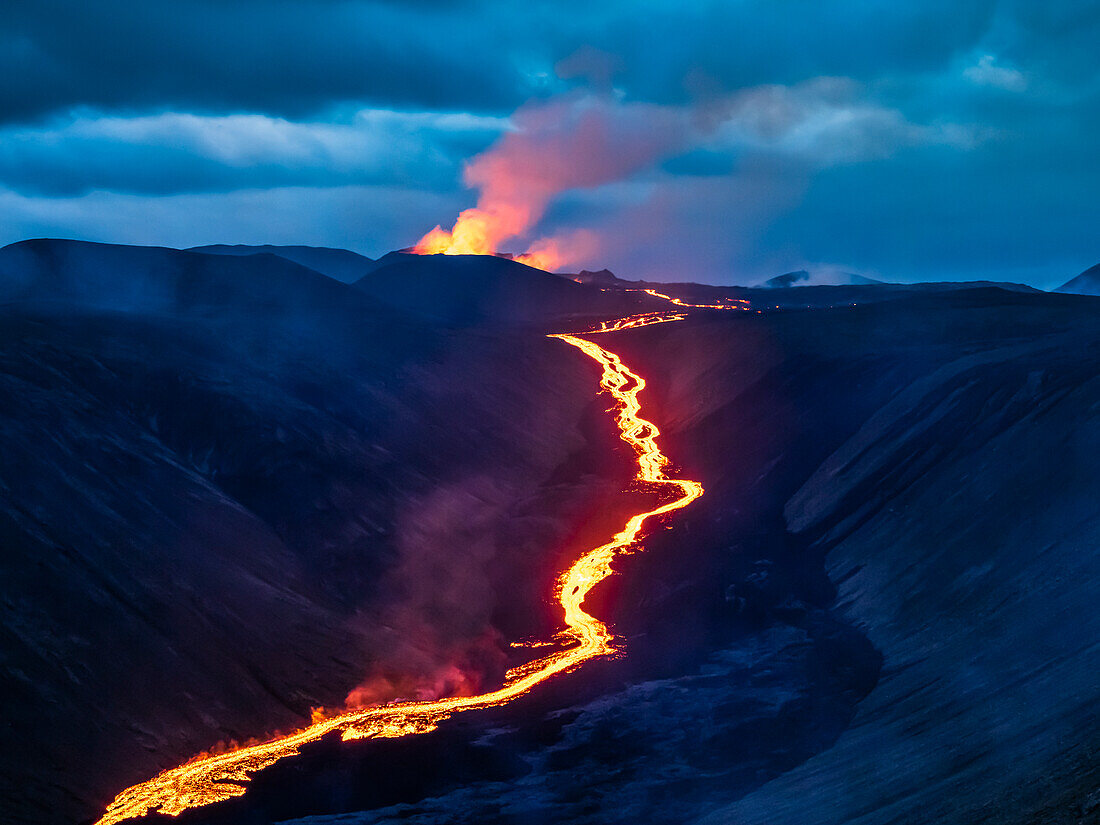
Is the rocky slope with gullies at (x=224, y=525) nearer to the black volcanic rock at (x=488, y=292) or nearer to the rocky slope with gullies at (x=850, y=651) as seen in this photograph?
the rocky slope with gullies at (x=850, y=651)

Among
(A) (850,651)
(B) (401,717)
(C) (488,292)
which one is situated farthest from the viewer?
(C) (488,292)

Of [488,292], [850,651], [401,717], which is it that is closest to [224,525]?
[401,717]

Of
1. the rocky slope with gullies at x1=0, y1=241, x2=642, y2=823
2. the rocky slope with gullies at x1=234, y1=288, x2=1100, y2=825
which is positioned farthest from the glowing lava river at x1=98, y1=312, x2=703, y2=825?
the rocky slope with gullies at x1=234, y1=288, x2=1100, y2=825

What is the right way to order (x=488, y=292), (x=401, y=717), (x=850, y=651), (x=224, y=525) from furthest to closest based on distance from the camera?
(x=488, y=292)
(x=224, y=525)
(x=850, y=651)
(x=401, y=717)

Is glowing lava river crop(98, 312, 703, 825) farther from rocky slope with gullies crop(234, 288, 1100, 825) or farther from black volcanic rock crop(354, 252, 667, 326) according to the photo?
black volcanic rock crop(354, 252, 667, 326)

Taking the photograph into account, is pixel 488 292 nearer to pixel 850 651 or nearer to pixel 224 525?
pixel 224 525

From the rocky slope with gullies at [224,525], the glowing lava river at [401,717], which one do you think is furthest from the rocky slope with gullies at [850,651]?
the rocky slope with gullies at [224,525]
